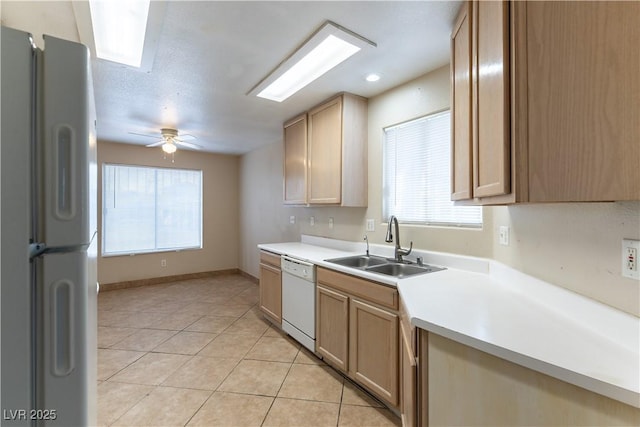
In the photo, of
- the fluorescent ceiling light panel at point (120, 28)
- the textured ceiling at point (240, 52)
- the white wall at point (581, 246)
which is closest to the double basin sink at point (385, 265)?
the white wall at point (581, 246)

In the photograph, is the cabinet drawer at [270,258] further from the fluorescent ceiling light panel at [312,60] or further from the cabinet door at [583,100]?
the cabinet door at [583,100]

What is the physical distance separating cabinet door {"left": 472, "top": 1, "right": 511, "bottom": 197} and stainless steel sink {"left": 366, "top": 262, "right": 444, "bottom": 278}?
94cm

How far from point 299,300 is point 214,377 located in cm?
92

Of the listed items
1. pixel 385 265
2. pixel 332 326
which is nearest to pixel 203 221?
pixel 332 326

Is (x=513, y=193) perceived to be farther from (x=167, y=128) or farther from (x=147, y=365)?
(x=167, y=128)

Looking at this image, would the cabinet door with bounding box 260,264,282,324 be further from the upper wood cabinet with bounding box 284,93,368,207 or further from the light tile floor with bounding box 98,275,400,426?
the upper wood cabinet with bounding box 284,93,368,207

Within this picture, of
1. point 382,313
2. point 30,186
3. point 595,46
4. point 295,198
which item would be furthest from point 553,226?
point 295,198

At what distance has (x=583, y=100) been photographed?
3.04ft

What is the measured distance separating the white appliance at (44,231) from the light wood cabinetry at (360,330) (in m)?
1.49

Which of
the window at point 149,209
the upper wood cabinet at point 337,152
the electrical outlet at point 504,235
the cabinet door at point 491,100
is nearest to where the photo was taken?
the cabinet door at point 491,100

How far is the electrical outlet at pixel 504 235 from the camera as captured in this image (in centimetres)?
169

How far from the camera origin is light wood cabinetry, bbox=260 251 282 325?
3070 millimetres

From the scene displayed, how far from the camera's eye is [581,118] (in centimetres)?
93

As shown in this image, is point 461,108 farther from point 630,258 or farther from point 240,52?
point 240,52
